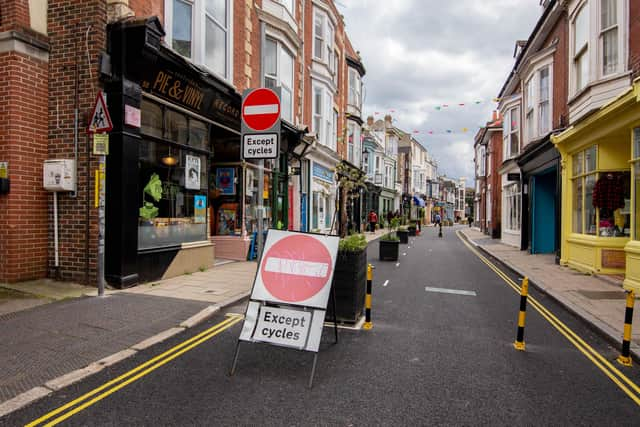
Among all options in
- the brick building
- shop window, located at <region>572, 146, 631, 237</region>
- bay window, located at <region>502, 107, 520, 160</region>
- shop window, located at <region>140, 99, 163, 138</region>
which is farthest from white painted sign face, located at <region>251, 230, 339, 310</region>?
bay window, located at <region>502, 107, 520, 160</region>

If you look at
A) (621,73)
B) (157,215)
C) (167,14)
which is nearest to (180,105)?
(167,14)

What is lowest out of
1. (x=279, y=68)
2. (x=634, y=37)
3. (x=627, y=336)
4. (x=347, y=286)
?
(x=627, y=336)

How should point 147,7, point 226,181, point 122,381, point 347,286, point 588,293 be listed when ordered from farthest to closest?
point 226,181, point 588,293, point 147,7, point 347,286, point 122,381

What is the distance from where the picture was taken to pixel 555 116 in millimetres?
15102

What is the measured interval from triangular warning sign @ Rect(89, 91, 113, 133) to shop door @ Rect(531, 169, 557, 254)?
1647 centimetres

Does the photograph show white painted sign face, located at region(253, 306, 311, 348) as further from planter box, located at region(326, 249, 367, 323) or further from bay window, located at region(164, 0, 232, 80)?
bay window, located at region(164, 0, 232, 80)

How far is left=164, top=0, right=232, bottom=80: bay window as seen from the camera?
9.44 metres

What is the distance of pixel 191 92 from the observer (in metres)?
9.62

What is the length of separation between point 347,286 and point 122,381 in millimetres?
3049

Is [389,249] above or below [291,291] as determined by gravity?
below

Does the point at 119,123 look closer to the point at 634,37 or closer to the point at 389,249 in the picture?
the point at 389,249

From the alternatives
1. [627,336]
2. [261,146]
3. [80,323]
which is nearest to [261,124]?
[261,146]

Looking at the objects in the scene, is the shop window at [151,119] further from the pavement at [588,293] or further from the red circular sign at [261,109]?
the pavement at [588,293]

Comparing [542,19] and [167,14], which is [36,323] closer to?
[167,14]
